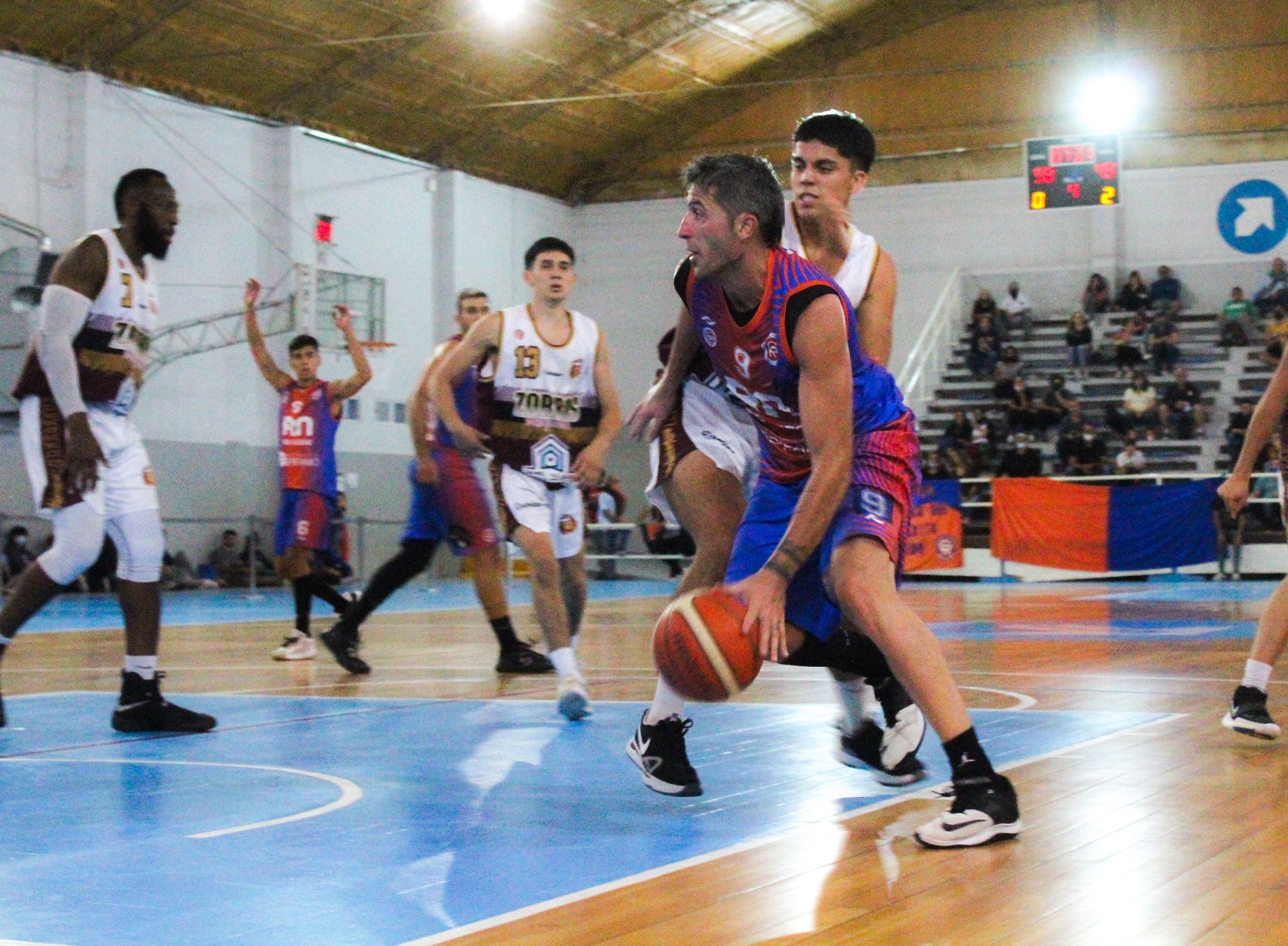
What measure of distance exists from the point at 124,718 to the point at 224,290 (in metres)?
18.5

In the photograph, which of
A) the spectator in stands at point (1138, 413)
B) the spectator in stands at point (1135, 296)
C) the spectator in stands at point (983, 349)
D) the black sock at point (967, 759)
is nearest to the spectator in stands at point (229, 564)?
the spectator in stands at point (983, 349)

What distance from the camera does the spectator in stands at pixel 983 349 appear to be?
27453mm

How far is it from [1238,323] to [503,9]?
1280 centimetres

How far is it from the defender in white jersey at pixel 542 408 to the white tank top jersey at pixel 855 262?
90.5 inches

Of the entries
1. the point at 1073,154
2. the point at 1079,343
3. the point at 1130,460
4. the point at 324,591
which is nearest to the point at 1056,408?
the point at 1079,343

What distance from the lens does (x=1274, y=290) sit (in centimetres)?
2628

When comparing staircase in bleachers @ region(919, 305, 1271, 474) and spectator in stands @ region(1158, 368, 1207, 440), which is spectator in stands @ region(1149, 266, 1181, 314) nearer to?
staircase in bleachers @ region(919, 305, 1271, 474)

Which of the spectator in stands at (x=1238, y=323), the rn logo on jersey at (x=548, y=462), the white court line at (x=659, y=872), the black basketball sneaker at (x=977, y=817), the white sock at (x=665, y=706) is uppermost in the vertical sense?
the spectator in stands at (x=1238, y=323)

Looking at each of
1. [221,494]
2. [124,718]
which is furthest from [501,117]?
[124,718]

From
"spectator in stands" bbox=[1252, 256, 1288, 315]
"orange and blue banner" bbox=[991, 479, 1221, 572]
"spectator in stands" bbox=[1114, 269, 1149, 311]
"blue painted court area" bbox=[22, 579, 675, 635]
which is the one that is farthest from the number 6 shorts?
"spectator in stands" bbox=[1114, 269, 1149, 311]

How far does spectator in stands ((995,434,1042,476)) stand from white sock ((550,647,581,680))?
55.5ft

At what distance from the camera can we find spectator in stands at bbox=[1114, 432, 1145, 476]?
2238cm

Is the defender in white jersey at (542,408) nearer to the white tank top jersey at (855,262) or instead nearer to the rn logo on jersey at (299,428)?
the white tank top jersey at (855,262)

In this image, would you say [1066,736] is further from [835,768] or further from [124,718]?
[124,718]
